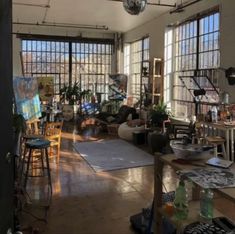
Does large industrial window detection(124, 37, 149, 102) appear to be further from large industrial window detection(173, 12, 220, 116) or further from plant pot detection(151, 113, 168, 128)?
plant pot detection(151, 113, 168, 128)

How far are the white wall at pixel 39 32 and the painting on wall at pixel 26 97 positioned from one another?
4959 millimetres

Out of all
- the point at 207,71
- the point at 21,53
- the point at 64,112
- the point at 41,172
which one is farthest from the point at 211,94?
the point at 21,53

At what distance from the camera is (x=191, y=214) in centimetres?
203

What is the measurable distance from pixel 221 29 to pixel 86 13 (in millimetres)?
3457

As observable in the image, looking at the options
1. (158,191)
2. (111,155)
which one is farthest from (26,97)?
(158,191)

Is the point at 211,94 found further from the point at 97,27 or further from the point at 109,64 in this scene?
the point at 109,64

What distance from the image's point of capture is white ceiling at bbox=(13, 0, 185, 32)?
261 inches

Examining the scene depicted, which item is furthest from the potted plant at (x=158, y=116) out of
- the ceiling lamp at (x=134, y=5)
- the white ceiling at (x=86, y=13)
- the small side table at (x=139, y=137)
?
the ceiling lamp at (x=134, y=5)

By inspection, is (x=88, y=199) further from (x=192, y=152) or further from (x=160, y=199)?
(x=192, y=152)

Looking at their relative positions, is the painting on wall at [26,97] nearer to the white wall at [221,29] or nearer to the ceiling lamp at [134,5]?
the ceiling lamp at [134,5]

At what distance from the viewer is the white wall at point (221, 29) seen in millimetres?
5285

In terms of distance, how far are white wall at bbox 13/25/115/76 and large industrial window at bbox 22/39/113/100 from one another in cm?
23

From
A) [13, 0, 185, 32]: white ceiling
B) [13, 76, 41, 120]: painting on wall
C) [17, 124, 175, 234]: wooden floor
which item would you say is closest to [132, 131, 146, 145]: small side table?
[17, 124, 175, 234]: wooden floor

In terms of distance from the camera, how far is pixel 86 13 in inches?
300
